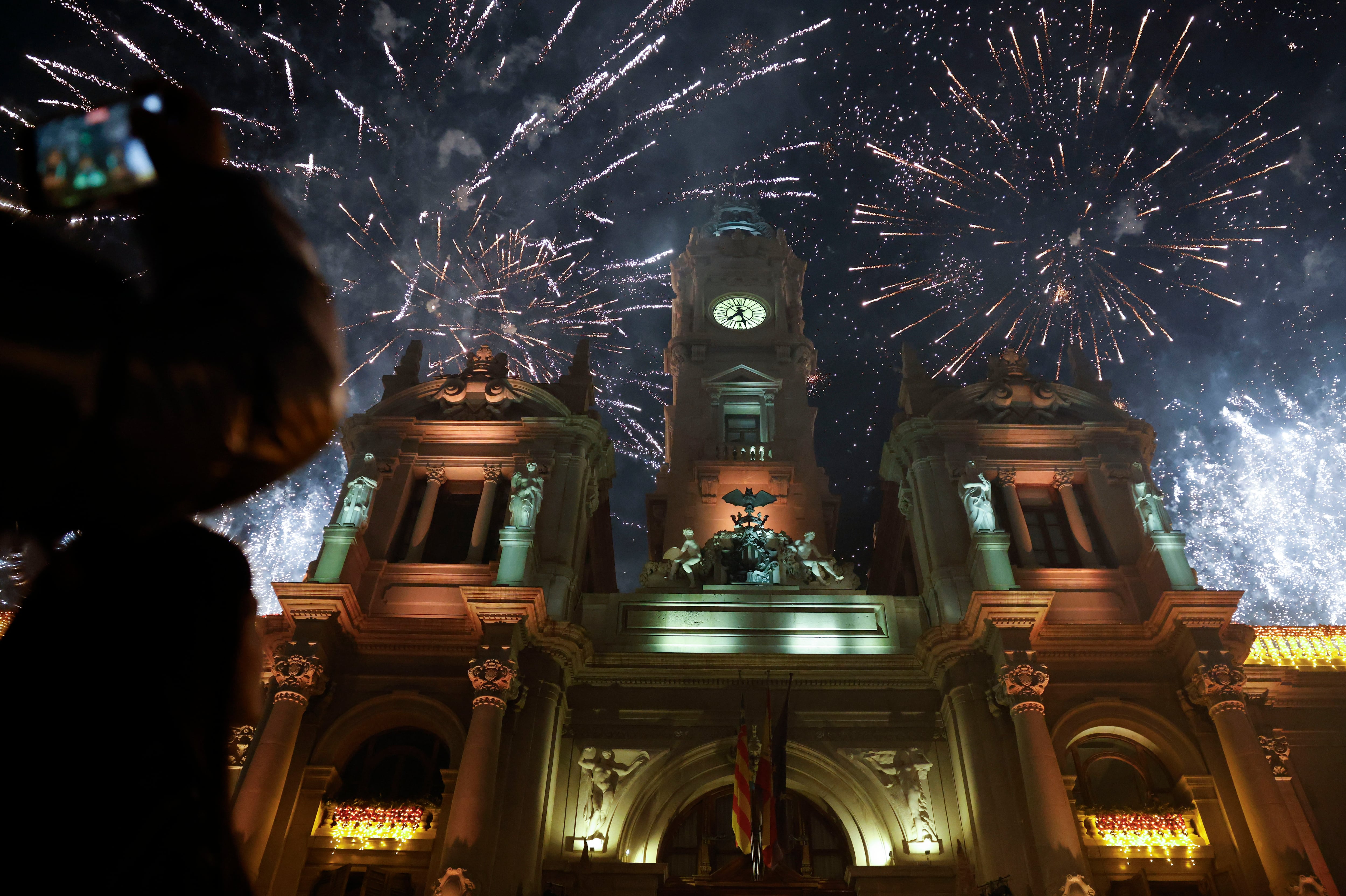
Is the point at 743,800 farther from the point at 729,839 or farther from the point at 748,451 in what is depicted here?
the point at 748,451

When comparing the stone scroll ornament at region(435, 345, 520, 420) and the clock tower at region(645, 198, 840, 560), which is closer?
the stone scroll ornament at region(435, 345, 520, 420)

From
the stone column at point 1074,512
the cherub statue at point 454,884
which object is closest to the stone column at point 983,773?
the stone column at point 1074,512

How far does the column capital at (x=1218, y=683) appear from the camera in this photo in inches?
753

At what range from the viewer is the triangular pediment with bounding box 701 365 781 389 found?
1363 inches

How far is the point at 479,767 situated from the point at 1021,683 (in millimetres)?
10703

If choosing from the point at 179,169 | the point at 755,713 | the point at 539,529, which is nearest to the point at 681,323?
the point at 539,529

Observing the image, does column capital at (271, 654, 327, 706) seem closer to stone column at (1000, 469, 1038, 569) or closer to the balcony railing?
A: the balcony railing

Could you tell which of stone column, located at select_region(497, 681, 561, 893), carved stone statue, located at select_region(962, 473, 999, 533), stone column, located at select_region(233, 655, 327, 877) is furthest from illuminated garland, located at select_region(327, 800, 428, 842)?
carved stone statue, located at select_region(962, 473, 999, 533)

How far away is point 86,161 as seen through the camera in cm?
174

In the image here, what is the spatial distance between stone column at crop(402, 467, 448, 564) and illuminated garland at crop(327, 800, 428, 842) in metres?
6.27

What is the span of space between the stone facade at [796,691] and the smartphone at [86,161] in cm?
1636

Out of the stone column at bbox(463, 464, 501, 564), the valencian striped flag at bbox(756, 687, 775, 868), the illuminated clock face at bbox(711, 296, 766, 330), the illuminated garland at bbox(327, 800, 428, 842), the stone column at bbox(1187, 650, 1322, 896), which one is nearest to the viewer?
the stone column at bbox(1187, 650, 1322, 896)

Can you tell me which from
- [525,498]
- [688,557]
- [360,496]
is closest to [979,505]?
[688,557]

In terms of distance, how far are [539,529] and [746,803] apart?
9218 millimetres
